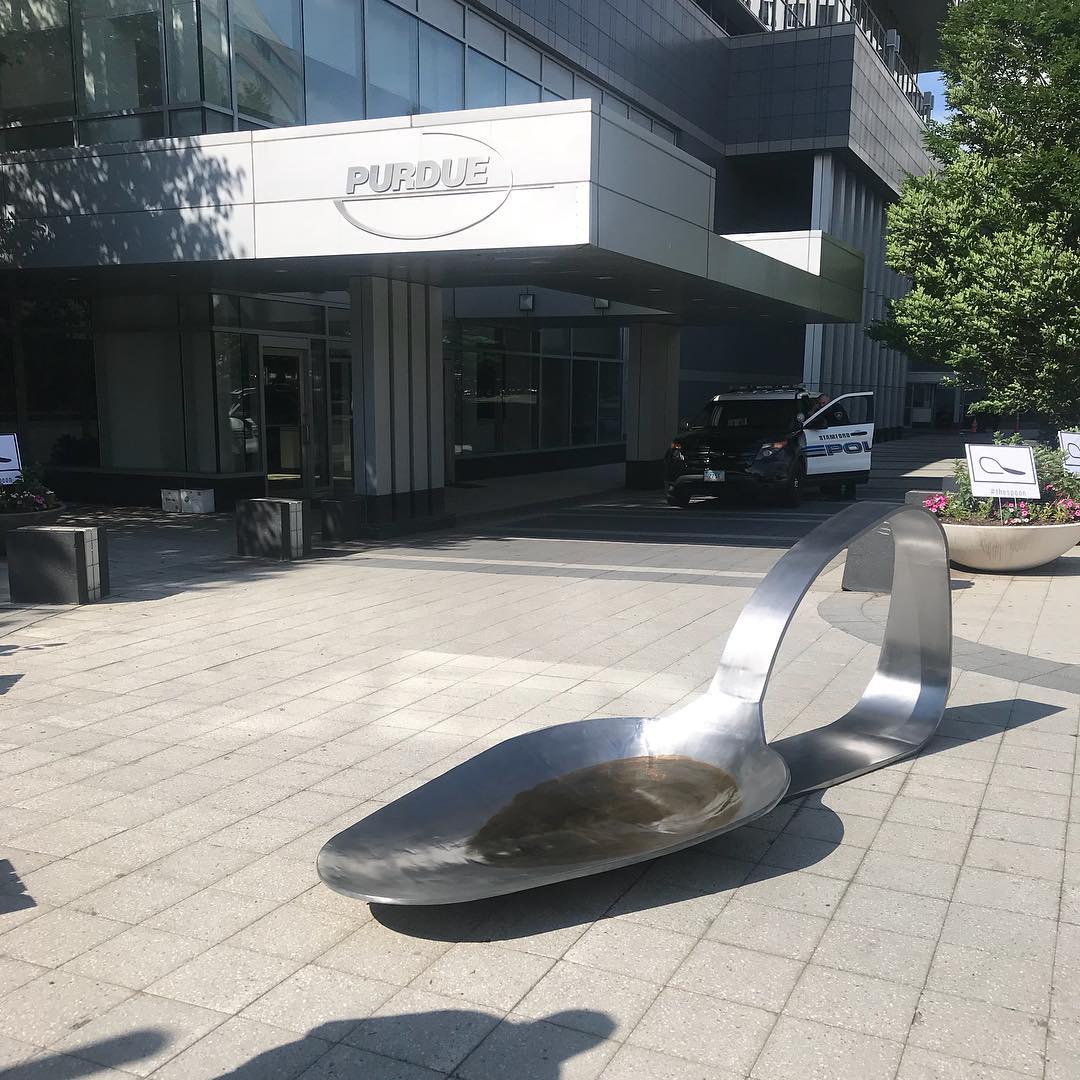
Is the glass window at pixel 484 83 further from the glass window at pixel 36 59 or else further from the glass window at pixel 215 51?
the glass window at pixel 36 59

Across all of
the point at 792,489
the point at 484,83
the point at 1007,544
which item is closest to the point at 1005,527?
the point at 1007,544

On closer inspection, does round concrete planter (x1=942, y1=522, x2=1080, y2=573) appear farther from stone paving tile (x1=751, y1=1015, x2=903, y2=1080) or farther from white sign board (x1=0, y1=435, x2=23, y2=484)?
white sign board (x1=0, y1=435, x2=23, y2=484)

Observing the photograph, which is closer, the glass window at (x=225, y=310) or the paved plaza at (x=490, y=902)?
the paved plaza at (x=490, y=902)

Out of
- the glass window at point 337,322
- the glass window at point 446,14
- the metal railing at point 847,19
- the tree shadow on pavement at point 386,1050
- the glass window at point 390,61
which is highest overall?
the metal railing at point 847,19

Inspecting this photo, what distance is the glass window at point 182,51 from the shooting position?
47.1ft

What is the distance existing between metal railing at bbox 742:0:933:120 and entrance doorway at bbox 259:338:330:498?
77.1ft

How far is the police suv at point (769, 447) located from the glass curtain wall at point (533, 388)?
19.2ft

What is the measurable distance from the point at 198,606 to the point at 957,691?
244 inches

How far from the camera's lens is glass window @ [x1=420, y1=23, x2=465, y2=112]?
18.4 meters

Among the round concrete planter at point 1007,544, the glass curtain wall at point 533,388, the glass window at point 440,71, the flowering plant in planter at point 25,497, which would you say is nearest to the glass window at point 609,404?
the glass curtain wall at point 533,388

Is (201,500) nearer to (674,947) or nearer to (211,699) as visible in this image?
(211,699)

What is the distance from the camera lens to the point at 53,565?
9375mm

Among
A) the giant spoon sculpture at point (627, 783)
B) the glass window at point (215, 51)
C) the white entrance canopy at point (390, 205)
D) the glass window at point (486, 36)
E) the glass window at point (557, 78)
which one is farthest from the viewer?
the glass window at point (557, 78)

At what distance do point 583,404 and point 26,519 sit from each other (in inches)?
709
